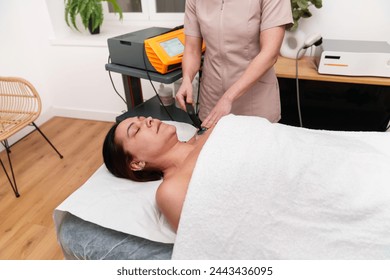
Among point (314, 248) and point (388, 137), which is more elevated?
point (388, 137)

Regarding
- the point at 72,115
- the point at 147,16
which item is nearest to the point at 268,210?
the point at 147,16

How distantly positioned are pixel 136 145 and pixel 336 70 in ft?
3.92

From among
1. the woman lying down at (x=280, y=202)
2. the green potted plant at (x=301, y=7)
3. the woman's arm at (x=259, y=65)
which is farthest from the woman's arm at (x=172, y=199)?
the green potted plant at (x=301, y=7)

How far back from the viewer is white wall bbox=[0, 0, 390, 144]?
6.30 feet

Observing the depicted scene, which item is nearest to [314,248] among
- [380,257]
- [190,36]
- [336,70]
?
[380,257]

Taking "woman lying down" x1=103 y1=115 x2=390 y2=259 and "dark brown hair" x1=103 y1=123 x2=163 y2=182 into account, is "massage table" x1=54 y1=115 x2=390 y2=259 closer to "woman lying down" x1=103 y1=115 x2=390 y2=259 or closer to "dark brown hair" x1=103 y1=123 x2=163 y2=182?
"woman lying down" x1=103 y1=115 x2=390 y2=259

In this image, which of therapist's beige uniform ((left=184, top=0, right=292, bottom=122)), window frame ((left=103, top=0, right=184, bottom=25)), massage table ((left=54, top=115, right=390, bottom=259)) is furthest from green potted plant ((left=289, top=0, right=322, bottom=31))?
massage table ((left=54, top=115, right=390, bottom=259))

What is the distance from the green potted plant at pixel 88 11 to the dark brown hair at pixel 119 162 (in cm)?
155

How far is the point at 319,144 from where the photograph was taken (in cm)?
95

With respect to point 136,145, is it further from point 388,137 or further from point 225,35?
point 388,137

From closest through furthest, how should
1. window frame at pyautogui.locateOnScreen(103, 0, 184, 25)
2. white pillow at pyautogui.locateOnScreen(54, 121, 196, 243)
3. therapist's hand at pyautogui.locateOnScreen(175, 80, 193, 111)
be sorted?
1. white pillow at pyautogui.locateOnScreen(54, 121, 196, 243)
2. therapist's hand at pyautogui.locateOnScreen(175, 80, 193, 111)
3. window frame at pyautogui.locateOnScreen(103, 0, 184, 25)

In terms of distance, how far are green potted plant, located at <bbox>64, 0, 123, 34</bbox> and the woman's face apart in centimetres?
155

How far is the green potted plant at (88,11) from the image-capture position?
2215 mm
